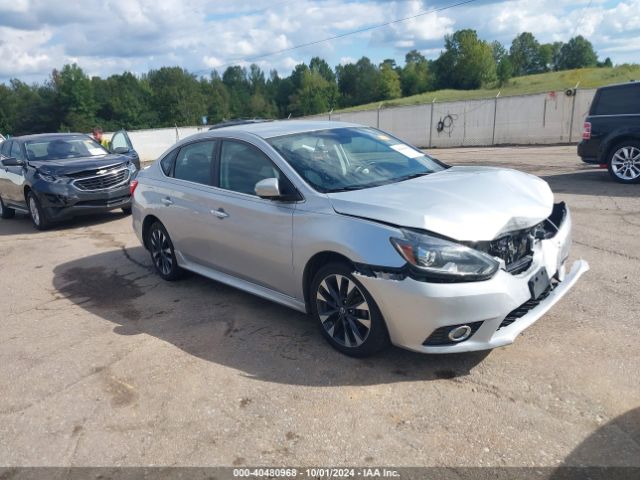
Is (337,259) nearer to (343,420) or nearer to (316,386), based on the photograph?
(316,386)

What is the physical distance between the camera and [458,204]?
12.0 feet

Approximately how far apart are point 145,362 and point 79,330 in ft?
3.72

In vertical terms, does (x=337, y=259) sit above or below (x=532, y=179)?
below

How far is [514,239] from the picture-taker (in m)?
3.61

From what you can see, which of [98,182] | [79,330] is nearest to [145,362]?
[79,330]

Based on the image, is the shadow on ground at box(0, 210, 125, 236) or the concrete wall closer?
the shadow on ground at box(0, 210, 125, 236)

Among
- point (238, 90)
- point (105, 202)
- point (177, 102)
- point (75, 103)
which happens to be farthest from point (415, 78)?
point (105, 202)

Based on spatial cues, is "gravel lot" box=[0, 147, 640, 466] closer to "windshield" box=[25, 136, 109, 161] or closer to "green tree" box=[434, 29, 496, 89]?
"windshield" box=[25, 136, 109, 161]

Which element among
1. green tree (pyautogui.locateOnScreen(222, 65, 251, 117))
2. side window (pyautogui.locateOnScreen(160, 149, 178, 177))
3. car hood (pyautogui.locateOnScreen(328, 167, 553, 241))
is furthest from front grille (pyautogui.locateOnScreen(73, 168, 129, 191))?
green tree (pyautogui.locateOnScreen(222, 65, 251, 117))

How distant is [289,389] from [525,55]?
118 metres

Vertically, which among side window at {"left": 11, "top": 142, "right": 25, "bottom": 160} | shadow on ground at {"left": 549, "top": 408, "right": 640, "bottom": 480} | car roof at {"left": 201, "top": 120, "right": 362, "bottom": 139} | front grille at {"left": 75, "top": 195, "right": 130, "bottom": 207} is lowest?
shadow on ground at {"left": 549, "top": 408, "right": 640, "bottom": 480}

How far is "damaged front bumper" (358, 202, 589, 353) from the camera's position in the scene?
3.30 meters

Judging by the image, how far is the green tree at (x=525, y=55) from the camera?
10594 centimetres

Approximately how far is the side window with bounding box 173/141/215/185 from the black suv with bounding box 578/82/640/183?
27.0 feet
